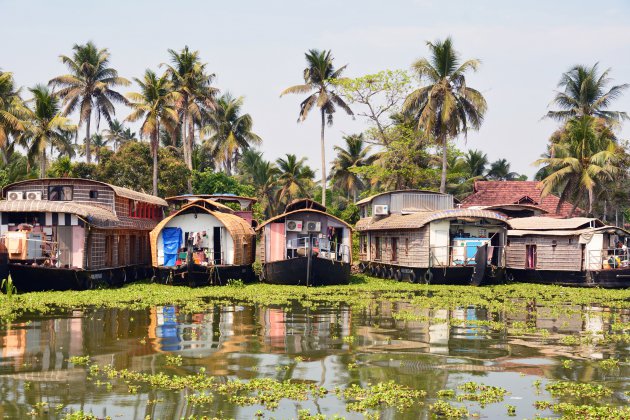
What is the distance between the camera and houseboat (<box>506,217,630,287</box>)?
3241 cm

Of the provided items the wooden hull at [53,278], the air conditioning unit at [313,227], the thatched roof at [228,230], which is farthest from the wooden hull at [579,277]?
the wooden hull at [53,278]

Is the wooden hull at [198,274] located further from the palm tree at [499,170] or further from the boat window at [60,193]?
the palm tree at [499,170]

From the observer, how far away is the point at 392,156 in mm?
51469

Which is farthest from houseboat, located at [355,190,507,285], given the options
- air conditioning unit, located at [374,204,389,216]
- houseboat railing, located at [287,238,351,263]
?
houseboat railing, located at [287,238,351,263]

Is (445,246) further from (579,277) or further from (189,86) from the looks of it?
(189,86)

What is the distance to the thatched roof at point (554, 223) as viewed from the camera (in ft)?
111

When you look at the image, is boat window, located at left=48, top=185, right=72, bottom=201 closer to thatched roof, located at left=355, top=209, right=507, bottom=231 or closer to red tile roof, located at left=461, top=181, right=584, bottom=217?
thatched roof, located at left=355, top=209, right=507, bottom=231

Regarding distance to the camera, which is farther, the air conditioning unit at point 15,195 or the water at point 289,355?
the air conditioning unit at point 15,195

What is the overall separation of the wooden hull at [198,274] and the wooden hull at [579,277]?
12.8 meters

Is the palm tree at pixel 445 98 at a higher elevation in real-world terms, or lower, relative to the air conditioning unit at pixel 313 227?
higher

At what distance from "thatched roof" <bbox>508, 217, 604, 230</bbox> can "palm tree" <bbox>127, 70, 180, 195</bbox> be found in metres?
22.0

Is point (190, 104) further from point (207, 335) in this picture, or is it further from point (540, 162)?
point (207, 335)

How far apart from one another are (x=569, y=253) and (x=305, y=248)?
11252 millimetres

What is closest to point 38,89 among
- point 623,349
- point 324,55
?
point 324,55
